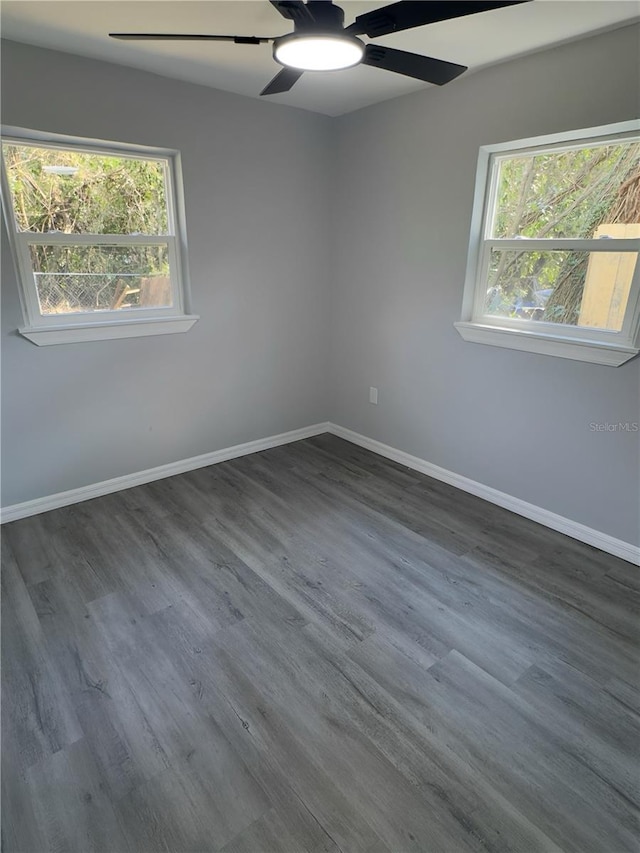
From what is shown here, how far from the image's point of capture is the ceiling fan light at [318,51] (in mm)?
1409

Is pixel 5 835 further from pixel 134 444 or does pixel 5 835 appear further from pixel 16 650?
pixel 134 444

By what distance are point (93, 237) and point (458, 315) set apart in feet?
7.34

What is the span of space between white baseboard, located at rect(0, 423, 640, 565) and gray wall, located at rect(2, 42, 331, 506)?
0.19 feet

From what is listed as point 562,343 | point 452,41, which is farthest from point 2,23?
point 562,343

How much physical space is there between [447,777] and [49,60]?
11.4ft

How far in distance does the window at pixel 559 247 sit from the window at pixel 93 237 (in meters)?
1.89

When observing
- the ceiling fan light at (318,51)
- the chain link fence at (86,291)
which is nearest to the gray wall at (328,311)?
the chain link fence at (86,291)

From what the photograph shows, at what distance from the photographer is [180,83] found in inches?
109

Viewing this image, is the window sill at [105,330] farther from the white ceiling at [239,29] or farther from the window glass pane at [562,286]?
the window glass pane at [562,286]

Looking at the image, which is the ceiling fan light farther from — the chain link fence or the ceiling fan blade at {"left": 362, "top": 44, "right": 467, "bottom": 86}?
the chain link fence

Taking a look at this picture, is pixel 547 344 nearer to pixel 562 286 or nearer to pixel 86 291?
pixel 562 286

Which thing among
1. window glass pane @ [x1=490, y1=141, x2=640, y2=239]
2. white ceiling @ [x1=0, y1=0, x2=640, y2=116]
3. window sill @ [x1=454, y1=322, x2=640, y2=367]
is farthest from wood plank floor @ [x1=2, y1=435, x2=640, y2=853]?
white ceiling @ [x1=0, y1=0, x2=640, y2=116]

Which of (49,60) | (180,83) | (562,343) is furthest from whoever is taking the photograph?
(180,83)

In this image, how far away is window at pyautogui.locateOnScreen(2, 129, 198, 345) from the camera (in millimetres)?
2541
